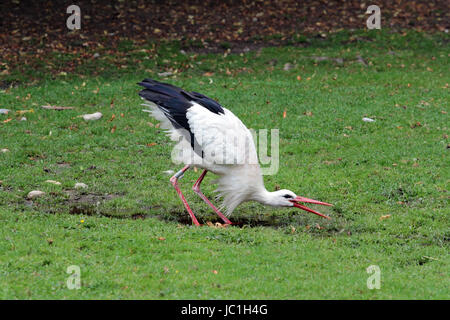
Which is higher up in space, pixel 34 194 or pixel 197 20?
pixel 197 20

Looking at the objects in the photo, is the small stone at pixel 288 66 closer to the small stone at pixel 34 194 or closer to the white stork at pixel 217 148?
the white stork at pixel 217 148

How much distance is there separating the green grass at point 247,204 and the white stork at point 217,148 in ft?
1.06

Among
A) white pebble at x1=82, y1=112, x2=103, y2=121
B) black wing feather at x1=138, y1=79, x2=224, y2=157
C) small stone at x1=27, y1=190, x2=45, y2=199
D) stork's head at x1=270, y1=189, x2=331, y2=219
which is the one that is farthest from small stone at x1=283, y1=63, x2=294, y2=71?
small stone at x1=27, y1=190, x2=45, y2=199

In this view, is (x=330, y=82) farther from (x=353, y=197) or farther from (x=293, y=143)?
(x=353, y=197)

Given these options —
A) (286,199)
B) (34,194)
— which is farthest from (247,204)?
(34,194)

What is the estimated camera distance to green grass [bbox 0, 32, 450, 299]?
225 inches

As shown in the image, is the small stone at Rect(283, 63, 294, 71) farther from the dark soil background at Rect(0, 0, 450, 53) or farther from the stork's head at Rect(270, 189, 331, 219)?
the stork's head at Rect(270, 189, 331, 219)

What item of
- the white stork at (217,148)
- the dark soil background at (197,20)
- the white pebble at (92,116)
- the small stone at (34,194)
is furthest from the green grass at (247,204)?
the dark soil background at (197,20)

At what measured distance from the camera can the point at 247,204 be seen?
27.7 feet

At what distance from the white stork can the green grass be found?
324 mm

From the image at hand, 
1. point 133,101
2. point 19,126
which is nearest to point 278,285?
point 19,126

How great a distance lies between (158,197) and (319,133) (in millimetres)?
3560

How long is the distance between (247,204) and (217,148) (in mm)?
1217

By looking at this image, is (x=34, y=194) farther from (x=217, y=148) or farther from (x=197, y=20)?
(x=197, y=20)
